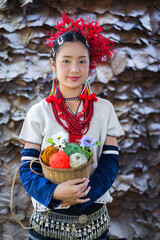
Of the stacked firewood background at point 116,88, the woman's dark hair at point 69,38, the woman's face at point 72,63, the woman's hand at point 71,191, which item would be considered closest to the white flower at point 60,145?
the woman's hand at point 71,191

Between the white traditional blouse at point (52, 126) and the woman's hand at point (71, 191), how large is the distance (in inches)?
7.7

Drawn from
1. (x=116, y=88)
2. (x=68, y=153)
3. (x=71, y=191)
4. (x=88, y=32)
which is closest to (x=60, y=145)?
(x=68, y=153)

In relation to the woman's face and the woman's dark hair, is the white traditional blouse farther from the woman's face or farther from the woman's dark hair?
the woman's dark hair

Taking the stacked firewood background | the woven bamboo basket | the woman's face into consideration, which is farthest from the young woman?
the stacked firewood background

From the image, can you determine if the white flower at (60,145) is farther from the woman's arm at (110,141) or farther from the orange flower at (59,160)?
the woman's arm at (110,141)

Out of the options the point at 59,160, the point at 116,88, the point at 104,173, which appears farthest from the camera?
the point at 116,88

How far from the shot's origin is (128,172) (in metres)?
1.93

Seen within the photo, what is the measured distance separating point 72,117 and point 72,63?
226 mm

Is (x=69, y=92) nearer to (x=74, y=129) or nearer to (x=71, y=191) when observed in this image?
(x=74, y=129)

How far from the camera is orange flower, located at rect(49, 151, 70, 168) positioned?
0.81 metres

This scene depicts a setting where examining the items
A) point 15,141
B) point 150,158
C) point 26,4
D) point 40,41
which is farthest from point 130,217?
point 26,4

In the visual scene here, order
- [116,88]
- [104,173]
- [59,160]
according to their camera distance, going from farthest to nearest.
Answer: [116,88], [104,173], [59,160]

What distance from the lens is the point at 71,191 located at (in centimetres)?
85

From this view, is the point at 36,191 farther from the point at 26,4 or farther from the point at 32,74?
the point at 26,4
